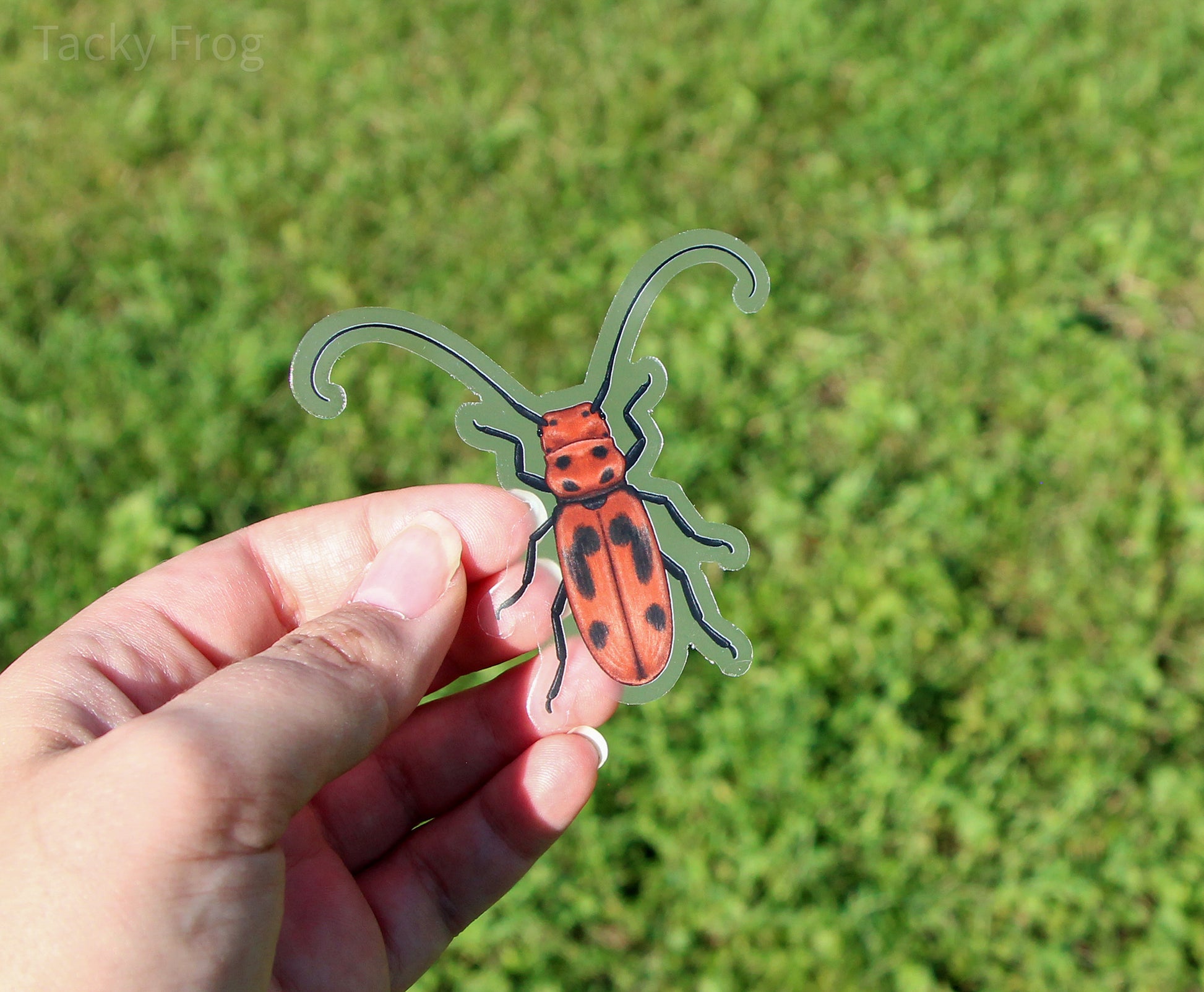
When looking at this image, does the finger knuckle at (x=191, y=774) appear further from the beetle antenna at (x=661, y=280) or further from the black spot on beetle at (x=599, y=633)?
the beetle antenna at (x=661, y=280)

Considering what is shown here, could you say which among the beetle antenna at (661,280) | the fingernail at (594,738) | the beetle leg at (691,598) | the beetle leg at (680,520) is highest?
the beetle antenna at (661,280)

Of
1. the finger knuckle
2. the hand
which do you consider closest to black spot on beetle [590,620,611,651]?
the hand

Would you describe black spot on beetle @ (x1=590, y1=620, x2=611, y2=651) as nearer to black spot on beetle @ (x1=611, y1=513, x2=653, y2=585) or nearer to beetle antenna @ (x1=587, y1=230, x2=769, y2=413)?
black spot on beetle @ (x1=611, y1=513, x2=653, y2=585)

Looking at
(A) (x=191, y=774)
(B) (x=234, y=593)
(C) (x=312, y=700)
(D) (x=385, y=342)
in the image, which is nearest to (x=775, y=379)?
(D) (x=385, y=342)

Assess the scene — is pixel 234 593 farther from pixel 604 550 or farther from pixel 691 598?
pixel 691 598

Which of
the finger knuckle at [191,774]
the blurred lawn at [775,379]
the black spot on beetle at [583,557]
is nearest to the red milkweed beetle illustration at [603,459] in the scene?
the black spot on beetle at [583,557]

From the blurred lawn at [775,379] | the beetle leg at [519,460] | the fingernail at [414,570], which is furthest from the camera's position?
the blurred lawn at [775,379]

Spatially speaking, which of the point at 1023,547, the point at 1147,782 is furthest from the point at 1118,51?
the point at 1147,782

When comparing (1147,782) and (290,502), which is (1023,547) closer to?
(1147,782)
